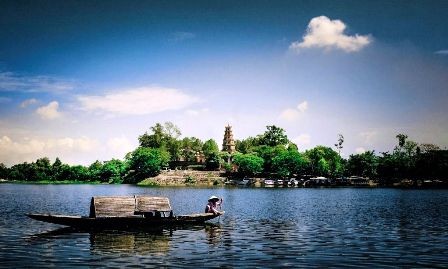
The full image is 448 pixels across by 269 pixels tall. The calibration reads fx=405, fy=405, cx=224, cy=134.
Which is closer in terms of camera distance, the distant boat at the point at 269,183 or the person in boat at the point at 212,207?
the person in boat at the point at 212,207

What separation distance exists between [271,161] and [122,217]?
4544 inches

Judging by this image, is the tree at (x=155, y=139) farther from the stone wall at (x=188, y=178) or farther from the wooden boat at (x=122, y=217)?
the wooden boat at (x=122, y=217)

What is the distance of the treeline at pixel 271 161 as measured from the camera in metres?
127

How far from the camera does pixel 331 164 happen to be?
14338cm

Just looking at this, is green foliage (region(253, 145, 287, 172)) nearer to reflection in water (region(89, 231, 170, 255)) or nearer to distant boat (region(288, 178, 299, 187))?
distant boat (region(288, 178, 299, 187))

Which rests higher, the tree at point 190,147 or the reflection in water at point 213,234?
the tree at point 190,147

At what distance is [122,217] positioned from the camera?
30.2 meters

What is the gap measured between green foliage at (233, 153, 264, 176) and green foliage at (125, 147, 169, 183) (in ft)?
86.8

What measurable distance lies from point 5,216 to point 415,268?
36140 mm

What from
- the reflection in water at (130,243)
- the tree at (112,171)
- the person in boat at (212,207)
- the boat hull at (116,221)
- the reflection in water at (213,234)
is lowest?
the reflection in water at (213,234)

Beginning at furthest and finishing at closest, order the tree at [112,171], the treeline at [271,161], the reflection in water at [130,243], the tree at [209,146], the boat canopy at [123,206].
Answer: the tree at [112,171], the tree at [209,146], the treeline at [271,161], the boat canopy at [123,206], the reflection in water at [130,243]

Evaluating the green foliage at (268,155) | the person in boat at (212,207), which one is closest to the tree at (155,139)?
the green foliage at (268,155)

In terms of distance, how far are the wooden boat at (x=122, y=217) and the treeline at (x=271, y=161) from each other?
10498 centimetres

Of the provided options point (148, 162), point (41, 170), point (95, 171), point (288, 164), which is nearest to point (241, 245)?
point (288, 164)
